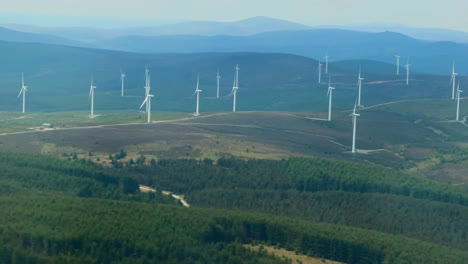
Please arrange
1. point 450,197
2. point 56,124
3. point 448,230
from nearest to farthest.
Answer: point 448,230 → point 450,197 → point 56,124

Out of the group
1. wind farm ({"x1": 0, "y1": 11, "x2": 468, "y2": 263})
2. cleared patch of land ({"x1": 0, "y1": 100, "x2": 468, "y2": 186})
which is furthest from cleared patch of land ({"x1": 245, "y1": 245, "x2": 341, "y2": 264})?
cleared patch of land ({"x1": 0, "y1": 100, "x2": 468, "y2": 186})

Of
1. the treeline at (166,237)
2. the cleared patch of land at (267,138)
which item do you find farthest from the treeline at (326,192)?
the cleared patch of land at (267,138)

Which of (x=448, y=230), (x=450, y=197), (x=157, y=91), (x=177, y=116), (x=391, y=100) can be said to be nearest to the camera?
(x=448, y=230)

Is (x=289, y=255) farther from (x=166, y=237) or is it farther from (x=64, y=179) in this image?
(x=64, y=179)

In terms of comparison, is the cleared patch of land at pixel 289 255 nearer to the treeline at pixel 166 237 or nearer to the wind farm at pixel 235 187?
the wind farm at pixel 235 187

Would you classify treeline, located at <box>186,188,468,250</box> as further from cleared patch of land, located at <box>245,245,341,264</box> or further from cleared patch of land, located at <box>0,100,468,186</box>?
cleared patch of land, located at <box>0,100,468,186</box>

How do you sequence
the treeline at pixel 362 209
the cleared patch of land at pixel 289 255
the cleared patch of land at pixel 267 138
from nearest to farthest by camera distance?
the cleared patch of land at pixel 289 255, the treeline at pixel 362 209, the cleared patch of land at pixel 267 138

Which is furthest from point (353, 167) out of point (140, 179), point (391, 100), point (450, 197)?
point (391, 100)

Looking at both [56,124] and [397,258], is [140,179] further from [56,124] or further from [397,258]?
[56,124]

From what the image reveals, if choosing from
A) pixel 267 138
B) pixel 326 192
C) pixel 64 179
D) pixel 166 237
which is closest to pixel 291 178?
pixel 326 192
